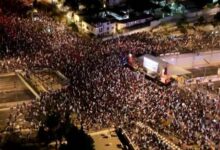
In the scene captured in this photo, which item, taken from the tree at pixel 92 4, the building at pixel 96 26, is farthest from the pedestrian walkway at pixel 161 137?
the tree at pixel 92 4

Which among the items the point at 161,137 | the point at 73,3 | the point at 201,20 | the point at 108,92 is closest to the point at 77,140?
the point at 161,137

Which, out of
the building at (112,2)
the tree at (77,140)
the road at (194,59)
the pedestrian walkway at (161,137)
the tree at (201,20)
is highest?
the building at (112,2)

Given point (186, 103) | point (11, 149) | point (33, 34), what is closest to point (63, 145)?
point (11, 149)

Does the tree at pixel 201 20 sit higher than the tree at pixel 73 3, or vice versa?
the tree at pixel 73 3

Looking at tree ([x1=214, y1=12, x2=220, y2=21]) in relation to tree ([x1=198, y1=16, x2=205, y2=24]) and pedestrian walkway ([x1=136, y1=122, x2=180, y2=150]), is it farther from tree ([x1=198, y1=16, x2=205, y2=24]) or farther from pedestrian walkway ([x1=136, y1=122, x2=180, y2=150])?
pedestrian walkway ([x1=136, y1=122, x2=180, y2=150])

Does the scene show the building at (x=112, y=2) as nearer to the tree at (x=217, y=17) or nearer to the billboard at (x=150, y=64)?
the tree at (x=217, y=17)

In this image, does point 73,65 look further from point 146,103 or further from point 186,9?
point 186,9
